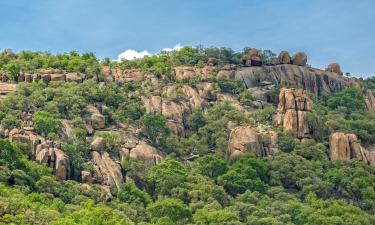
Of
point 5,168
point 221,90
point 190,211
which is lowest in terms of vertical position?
point 190,211

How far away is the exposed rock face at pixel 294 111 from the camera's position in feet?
285

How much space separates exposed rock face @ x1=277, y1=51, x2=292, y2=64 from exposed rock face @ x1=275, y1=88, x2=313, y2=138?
55.8ft

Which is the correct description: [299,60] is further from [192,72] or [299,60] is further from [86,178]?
[86,178]

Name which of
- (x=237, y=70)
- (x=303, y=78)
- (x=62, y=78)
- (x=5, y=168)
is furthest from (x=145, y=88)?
(x=5, y=168)

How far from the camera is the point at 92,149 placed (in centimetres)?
7294

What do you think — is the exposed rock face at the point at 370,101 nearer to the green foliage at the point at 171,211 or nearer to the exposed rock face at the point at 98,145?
the exposed rock face at the point at 98,145

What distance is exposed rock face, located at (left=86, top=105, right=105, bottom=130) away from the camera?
79.6 meters

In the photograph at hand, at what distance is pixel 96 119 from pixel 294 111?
24.9 metres

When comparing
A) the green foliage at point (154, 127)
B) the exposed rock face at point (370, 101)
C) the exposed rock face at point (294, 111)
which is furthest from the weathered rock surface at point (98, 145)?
the exposed rock face at point (370, 101)

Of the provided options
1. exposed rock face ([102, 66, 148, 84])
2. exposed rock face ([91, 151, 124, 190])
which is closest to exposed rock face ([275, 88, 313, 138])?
exposed rock face ([102, 66, 148, 84])

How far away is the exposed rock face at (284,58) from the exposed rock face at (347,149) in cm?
2668

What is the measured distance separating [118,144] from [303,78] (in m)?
40.4

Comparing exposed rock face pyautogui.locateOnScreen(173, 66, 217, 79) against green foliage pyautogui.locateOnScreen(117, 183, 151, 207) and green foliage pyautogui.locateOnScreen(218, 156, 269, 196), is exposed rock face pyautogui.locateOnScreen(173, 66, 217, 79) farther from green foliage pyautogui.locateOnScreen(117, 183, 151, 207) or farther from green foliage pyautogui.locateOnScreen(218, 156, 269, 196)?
green foliage pyautogui.locateOnScreen(117, 183, 151, 207)

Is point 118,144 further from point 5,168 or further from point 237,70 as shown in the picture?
point 237,70
